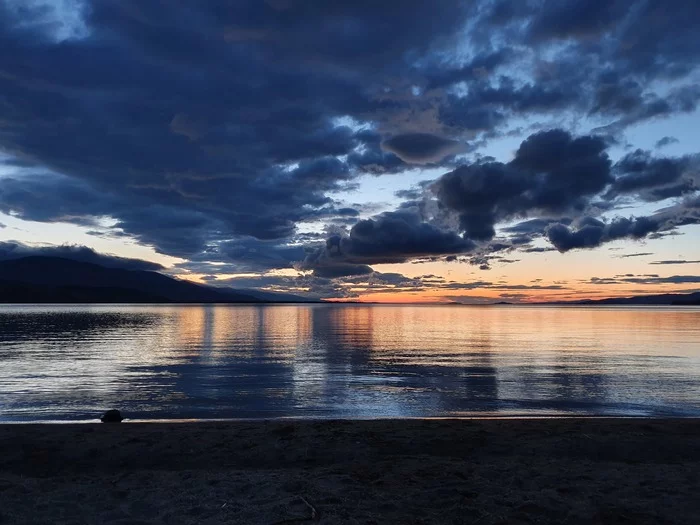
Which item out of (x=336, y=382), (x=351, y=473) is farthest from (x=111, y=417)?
(x=336, y=382)

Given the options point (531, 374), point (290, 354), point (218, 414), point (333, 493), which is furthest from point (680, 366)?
point (333, 493)

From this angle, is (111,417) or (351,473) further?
(111,417)

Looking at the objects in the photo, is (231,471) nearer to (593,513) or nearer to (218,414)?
(593,513)

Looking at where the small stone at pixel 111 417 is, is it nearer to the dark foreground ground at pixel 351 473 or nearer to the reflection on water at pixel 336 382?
the dark foreground ground at pixel 351 473

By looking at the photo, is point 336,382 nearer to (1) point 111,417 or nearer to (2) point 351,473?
(1) point 111,417

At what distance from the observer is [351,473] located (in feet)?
37.9

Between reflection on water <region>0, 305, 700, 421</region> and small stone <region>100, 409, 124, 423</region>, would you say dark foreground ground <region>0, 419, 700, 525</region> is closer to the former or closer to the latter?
small stone <region>100, 409, 124, 423</region>

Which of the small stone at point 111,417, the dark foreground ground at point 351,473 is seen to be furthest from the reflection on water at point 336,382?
the dark foreground ground at point 351,473

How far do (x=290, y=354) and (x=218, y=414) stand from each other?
24431 millimetres

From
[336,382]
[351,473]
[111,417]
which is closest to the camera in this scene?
[351,473]

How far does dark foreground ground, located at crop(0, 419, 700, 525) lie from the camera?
30.0ft

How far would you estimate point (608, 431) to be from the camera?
16.2 metres

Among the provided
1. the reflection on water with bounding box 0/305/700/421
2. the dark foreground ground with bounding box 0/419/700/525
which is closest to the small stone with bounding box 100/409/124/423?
the dark foreground ground with bounding box 0/419/700/525

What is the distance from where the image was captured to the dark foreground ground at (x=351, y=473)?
914 cm
